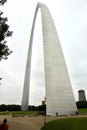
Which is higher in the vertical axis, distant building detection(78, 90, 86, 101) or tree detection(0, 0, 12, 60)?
distant building detection(78, 90, 86, 101)

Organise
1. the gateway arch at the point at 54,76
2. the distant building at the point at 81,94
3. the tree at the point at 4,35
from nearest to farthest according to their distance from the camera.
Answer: the tree at the point at 4,35 → the gateway arch at the point at 54,76 → the distant building at the point at 81,94

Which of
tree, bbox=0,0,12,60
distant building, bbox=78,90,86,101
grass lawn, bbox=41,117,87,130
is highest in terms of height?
distant building, bbox=78,90,86,101

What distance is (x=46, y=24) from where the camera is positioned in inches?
1432

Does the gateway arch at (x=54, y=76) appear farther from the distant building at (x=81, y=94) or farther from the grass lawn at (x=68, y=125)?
the distant building at (x=81, y=94)

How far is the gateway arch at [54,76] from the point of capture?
31375 millimetres

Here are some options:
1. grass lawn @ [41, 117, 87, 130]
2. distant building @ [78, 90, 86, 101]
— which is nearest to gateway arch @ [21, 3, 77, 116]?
grass lawn @ [41, 117, 87, 130]

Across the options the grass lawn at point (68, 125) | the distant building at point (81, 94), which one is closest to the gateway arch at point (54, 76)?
the grass lawn at point (68, 125)

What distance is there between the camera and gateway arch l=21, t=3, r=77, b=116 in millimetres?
31375

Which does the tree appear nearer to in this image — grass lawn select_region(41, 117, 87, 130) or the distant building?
grass lawn select_region(41, 117, 87, 130)

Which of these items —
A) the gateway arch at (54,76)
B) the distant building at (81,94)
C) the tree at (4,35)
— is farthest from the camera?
the distant building at (81,94)

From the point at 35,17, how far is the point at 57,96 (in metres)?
16.7

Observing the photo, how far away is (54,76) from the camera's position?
108 ft

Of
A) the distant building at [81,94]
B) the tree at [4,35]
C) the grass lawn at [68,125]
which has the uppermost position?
the distant building at [81,94]

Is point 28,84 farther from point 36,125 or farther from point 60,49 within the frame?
point 36,125
